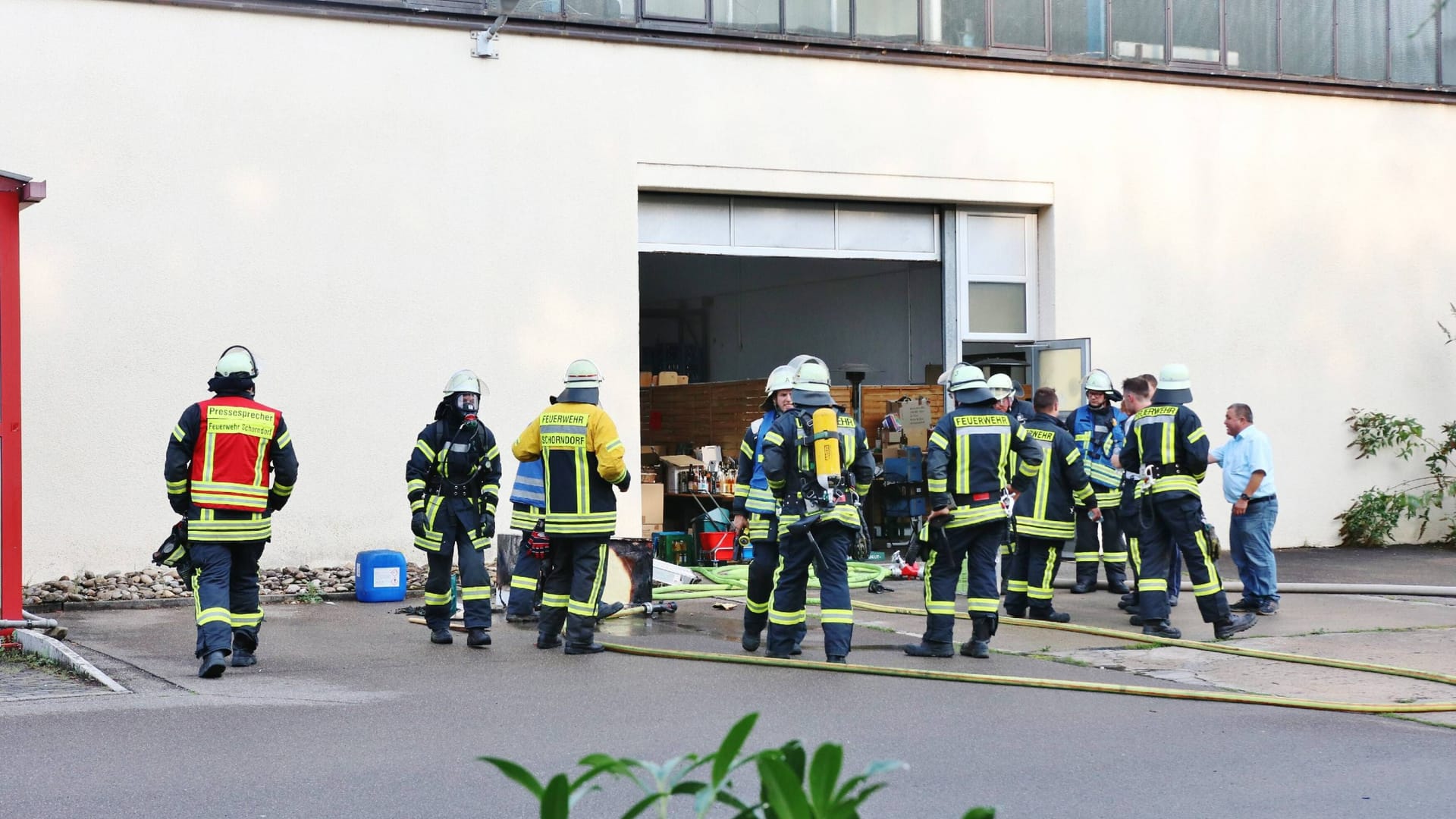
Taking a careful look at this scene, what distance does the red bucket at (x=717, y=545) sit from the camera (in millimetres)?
16078

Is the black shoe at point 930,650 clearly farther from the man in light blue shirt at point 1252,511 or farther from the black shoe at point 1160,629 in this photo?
the man in light blue shirt at point 1252,511

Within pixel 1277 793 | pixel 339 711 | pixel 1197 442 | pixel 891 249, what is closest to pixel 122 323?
pixel 339 711

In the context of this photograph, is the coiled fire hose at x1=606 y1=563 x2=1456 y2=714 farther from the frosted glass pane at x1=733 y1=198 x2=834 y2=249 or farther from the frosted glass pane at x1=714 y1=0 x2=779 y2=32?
the frosted glass pane at x1=714 y1=0 x2=779 y2=32

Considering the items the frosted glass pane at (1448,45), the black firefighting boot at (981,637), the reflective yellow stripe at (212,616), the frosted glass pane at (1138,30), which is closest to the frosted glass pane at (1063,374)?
the frosted glass pane at (1138,30)

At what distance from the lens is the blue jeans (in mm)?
11766

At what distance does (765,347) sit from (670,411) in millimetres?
3771

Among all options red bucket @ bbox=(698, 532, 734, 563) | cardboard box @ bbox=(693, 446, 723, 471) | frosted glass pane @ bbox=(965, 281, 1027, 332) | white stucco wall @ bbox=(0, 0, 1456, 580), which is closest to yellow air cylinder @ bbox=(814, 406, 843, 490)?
white stucco wall @ bbox=(0, 0, 1456, 580)

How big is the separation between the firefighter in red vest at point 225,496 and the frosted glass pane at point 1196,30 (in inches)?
505

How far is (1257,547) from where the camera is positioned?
38.7 feet

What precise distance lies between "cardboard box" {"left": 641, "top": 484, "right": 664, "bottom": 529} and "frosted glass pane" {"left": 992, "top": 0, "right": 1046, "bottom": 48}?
6514mm

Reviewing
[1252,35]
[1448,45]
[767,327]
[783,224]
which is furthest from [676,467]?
[1448,45]

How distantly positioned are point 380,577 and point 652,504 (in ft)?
13.7

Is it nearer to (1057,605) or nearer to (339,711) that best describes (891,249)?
(1057,605)

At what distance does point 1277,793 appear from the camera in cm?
587
